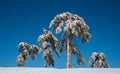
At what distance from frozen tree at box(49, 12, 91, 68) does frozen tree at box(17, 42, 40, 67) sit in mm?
10536

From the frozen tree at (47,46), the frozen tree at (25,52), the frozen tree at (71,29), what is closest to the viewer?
the frozen tree at (71,29)

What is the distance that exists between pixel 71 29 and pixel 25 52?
45.1ft

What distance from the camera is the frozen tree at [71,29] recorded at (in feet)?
96.1

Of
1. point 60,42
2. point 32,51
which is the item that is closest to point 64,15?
point 60,42

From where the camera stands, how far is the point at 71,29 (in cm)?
2950

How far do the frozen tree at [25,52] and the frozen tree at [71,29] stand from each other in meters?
10.5

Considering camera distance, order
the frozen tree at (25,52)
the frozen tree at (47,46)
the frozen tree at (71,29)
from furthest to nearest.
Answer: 1. the frozen tree at (25,52)
2. the frozen tree at (47,46)
3. the frozen tree at (71,29)

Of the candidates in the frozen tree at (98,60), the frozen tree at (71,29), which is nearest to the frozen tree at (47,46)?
the frozen tree at (71,29)

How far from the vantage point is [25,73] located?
2320 mm

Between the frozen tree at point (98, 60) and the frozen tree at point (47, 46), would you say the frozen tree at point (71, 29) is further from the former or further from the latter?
the frozen tree at point (98, 60)

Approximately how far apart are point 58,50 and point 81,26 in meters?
4.92

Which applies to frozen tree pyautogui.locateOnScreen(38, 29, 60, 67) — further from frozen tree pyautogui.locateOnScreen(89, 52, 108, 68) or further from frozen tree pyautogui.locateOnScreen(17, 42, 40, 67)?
frozen tree pyautogui.locateOnScreen(89, 52, 108, 68)

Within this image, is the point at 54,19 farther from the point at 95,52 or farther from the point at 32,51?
the point at 95,52

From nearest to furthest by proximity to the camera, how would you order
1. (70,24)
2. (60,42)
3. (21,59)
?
(70,24) < (60,42) < (21,59)
